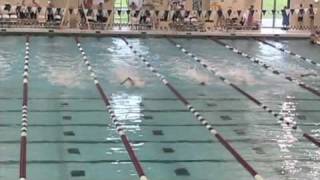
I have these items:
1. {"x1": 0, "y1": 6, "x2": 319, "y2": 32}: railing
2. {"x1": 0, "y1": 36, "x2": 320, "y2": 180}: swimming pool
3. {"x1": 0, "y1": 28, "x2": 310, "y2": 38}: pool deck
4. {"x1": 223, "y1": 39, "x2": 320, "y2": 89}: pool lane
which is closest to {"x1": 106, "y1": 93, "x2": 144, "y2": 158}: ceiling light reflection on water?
{"x1": 0, "y1": 36, "x2": 320, "y2": 180}: swimming pool

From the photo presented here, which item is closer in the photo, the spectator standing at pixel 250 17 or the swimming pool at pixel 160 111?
the swimming pool at pixel 160 111

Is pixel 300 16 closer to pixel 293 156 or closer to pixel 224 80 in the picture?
pixel 224 80

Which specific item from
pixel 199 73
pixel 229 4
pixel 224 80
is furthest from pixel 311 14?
pixel 224 80

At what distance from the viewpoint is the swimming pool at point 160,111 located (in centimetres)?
683

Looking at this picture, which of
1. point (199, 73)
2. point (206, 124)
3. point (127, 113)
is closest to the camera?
point (206, 124)

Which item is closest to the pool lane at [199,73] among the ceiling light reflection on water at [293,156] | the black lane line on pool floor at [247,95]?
the ceiling light reflection on water at [293,156]

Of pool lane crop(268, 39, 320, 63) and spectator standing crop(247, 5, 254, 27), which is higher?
spectator standing crop(247, 5, 254, 27)

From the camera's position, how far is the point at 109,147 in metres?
7.33

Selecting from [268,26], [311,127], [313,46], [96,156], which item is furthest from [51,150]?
[268,26]

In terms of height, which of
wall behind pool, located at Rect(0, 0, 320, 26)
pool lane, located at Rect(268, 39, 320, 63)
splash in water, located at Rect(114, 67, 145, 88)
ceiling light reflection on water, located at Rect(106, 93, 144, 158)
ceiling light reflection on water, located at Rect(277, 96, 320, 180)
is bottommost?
ceiling light reflection on water, located at Rect(277, 96, 320, 180)

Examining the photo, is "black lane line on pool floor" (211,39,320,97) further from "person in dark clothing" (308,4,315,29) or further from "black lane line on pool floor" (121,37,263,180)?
"person in dark clothing" (308,4,315,29)

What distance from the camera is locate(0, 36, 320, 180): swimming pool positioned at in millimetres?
6828

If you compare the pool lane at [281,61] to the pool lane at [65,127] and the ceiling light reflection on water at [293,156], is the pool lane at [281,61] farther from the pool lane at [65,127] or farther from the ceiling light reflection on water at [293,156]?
the pool lane at [65,127]

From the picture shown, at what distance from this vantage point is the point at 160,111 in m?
9.13
